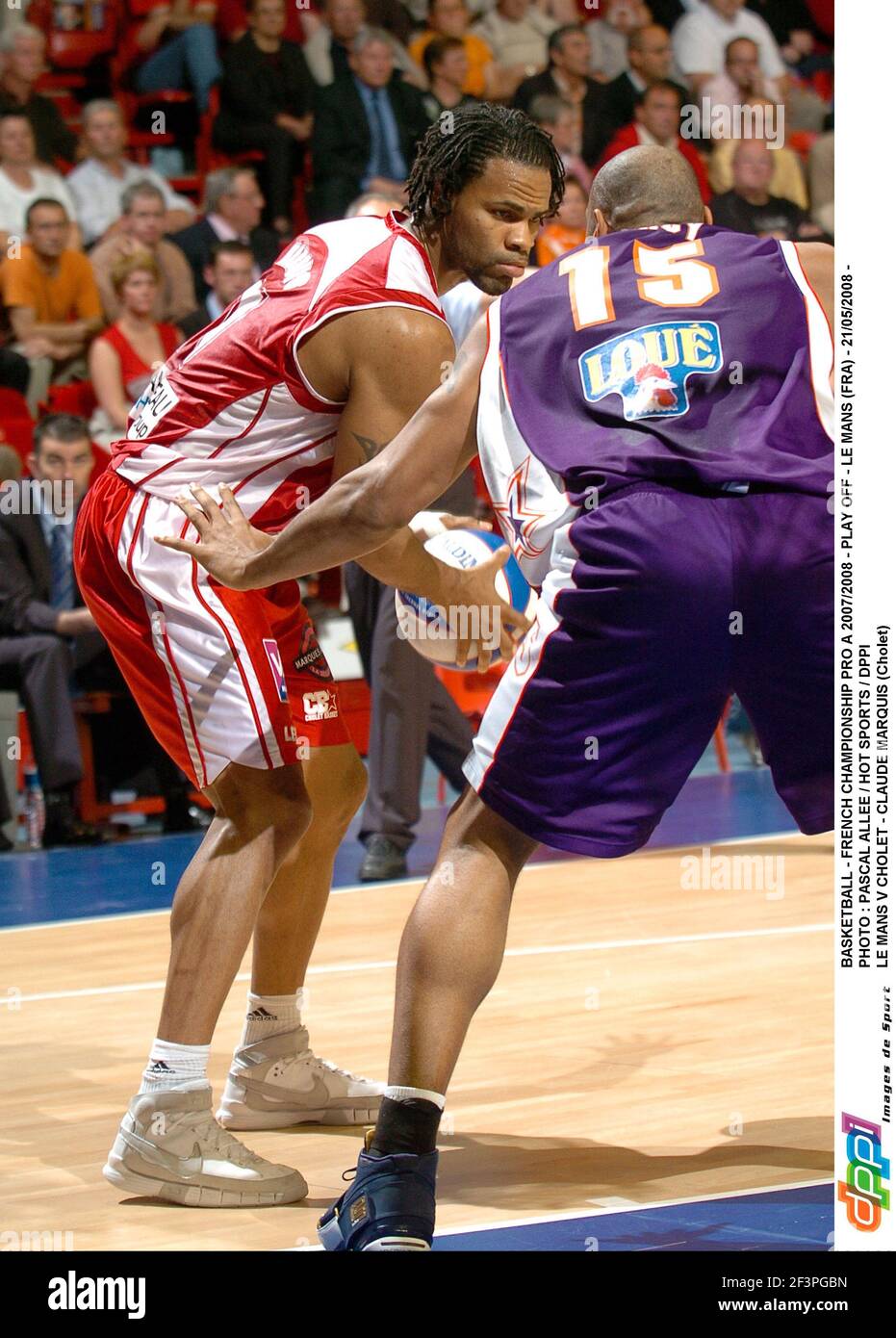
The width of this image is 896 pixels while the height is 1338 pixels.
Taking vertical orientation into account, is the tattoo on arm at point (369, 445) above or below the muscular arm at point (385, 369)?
below

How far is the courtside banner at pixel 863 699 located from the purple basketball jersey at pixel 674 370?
1.44 ft

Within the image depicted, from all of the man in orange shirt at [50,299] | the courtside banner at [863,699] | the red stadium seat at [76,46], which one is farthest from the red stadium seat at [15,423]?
the courtside banner at [863,699]

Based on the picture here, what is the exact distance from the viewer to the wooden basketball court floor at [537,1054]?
3.78 m

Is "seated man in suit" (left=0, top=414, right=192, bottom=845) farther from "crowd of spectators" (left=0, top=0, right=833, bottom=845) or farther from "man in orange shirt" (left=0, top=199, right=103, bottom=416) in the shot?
"man in orange shirt" (left=0, top=199, right=103, bottom=416)

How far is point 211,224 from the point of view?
428 inches

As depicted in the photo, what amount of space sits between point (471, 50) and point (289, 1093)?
32.4 ft

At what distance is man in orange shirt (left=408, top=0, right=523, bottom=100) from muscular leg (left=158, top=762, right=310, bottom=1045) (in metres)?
9.51

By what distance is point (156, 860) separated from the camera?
788 centimetres

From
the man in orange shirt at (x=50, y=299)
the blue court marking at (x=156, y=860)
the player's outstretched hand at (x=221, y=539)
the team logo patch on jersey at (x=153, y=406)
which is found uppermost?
the man in orange shirt at (x=50, y=299)

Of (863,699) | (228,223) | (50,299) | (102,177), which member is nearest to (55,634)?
(50,299)

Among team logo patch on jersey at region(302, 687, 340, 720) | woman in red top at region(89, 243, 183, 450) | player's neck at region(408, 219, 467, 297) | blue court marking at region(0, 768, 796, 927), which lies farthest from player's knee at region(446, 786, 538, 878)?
woman in red top at region(89, 243, 183, 450)

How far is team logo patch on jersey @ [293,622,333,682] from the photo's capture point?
4.27 metres

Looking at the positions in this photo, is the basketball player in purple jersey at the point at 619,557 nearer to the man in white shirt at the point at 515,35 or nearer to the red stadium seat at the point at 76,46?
the red stadium seat at the point at 76,46
